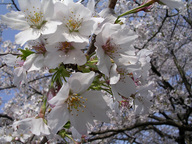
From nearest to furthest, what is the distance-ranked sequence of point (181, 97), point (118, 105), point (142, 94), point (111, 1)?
point (111, 1), point (142, 94), point (118, 105), point (181, 97)

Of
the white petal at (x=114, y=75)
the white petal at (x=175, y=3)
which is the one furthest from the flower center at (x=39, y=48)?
the white petal at (x=175, y=3)

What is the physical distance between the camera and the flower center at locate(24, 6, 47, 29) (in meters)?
1.06

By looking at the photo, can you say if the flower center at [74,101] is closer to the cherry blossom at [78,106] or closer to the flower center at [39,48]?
the cherry blossom at [78,106]

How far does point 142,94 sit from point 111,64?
438 millimetres

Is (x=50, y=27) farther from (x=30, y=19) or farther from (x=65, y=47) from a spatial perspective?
(x=30, y=19)

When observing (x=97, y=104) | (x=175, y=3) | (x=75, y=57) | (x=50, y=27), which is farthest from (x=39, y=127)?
(x=175, y=3)

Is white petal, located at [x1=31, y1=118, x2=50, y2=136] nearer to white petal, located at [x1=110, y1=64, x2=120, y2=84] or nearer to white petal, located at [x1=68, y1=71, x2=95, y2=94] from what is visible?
white petal, located at [x1=68, y1=71, x2=95, y2=94]

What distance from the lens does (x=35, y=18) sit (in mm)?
1101

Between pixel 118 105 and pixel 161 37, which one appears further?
pixel 161 37

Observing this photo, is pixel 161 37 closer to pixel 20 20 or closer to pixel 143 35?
pixel 143 35

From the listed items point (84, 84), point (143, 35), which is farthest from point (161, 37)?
point (84, 84)

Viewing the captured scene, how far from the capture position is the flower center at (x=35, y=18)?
106cm

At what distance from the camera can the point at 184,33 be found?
823cm

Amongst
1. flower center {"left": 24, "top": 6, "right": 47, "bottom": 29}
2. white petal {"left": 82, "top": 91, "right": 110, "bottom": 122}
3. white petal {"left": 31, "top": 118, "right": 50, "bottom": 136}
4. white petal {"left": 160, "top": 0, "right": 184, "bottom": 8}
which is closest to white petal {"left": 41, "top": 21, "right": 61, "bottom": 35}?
flower center {"left": 24, "top": 6, "right": 47, "bottom": 29}
